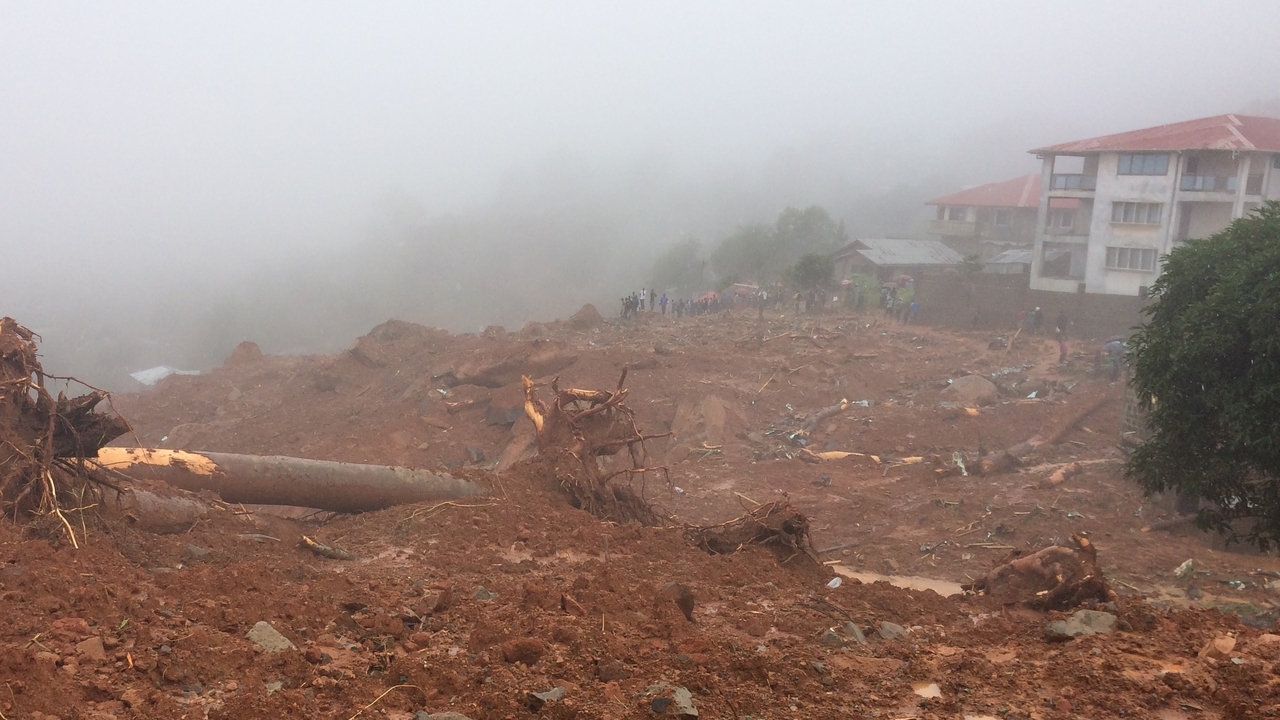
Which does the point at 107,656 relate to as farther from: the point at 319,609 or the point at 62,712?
the point at 319,609

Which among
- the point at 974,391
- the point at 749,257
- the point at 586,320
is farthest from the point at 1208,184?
the point at 749,257

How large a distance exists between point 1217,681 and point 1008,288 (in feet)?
89.1

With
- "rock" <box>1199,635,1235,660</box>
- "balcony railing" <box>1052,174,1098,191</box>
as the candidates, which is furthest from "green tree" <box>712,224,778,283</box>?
"rock" <box>1199,635,1235,660</box>

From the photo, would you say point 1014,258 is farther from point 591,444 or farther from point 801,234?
point 591,444

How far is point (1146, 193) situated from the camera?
31.4 meters

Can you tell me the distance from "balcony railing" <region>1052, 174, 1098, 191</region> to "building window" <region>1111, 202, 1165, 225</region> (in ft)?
3.84

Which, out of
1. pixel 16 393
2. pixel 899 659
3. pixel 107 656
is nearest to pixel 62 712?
pixel 107 656

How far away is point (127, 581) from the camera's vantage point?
202 inches

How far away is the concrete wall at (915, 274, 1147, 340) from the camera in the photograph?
27734 millimetres

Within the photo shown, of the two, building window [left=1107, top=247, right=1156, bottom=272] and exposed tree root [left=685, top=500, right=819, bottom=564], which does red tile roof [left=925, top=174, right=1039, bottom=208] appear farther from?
exposed tree root [left=685, top=500, right=819, bottom=564]

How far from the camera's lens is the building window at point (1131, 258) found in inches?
1242

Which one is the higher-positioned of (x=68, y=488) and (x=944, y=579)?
(x=68, y=488)

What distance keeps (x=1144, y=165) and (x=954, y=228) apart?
61.7 ft

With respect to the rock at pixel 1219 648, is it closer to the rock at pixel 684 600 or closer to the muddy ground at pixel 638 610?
the muddy ground at pixel 638 610
